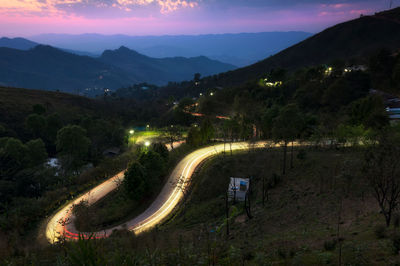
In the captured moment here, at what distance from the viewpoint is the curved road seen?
26255 mm

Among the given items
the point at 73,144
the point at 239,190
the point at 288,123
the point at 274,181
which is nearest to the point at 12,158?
the point at 73,144

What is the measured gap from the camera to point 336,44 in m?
170

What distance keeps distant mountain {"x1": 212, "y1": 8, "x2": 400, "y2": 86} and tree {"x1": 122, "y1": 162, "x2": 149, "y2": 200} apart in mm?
129302

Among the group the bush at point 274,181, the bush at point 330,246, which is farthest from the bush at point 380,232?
the bush at point 274,181

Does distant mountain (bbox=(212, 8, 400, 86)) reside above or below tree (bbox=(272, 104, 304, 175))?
above

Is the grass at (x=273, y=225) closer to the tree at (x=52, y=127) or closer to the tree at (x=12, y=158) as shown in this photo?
the tree at (x=12, y=158)

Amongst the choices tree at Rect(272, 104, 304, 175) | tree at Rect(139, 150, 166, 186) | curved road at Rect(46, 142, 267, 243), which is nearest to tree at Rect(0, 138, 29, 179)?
curved road at Rect(46, 142, 267, 243)

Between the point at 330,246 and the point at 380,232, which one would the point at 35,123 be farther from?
the point at 380,232

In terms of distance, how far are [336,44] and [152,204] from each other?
189 meters

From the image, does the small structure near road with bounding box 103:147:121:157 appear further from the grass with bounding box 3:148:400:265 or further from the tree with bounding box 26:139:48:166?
the grass with bounding box 3:148:400:265

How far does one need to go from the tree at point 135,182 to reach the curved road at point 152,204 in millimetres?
2570

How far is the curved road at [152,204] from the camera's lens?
86.1ft

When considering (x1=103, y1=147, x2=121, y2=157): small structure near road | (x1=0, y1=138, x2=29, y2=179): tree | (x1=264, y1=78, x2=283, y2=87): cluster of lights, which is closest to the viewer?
(x1=0, y1=138, x2=29, y2=179): tree

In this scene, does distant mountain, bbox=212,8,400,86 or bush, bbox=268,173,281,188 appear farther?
distant mountain, bbox=212,8,400,86
